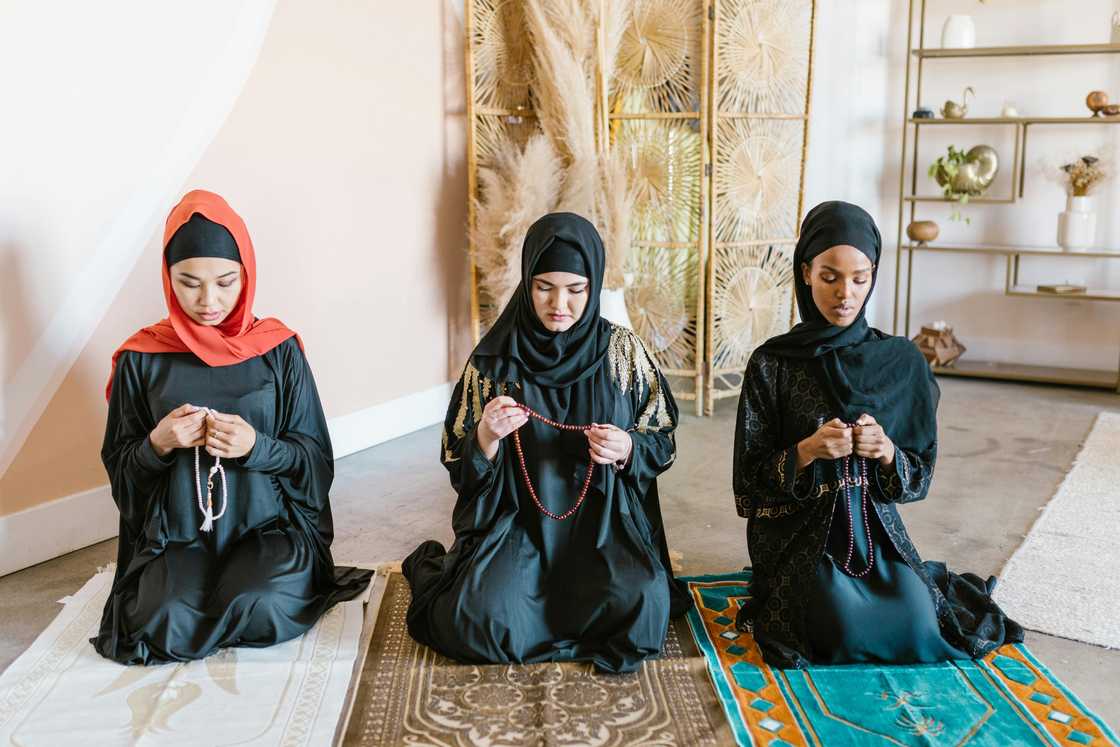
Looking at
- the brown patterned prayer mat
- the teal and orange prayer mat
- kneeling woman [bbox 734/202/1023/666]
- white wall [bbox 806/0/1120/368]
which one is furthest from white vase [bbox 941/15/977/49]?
the brown patterned prayer mat

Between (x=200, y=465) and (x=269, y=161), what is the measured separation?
5.03 feet

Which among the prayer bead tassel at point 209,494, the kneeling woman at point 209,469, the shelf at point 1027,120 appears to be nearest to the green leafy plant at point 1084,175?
the shelf at point 1027,120

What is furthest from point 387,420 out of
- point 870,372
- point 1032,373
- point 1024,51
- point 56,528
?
point 1024,51

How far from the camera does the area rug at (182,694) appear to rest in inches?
81.8

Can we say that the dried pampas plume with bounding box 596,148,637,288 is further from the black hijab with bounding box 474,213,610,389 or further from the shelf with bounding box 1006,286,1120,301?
the shelf with bounding box 1006,286,1120,301

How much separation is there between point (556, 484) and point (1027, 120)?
3.95m

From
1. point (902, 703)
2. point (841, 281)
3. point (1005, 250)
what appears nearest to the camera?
point (902, 703)

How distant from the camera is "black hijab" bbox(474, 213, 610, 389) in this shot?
2424 millimetres

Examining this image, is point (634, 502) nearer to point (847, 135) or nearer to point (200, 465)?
point (200, 465)

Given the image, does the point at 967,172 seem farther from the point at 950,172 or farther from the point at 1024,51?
the point at 1024,51

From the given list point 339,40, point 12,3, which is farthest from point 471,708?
point 339,40

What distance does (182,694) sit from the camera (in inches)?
87.7

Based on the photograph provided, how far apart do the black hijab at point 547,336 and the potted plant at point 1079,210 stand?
12.1 feet

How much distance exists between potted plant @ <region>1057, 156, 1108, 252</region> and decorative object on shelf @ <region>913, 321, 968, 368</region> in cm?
71
